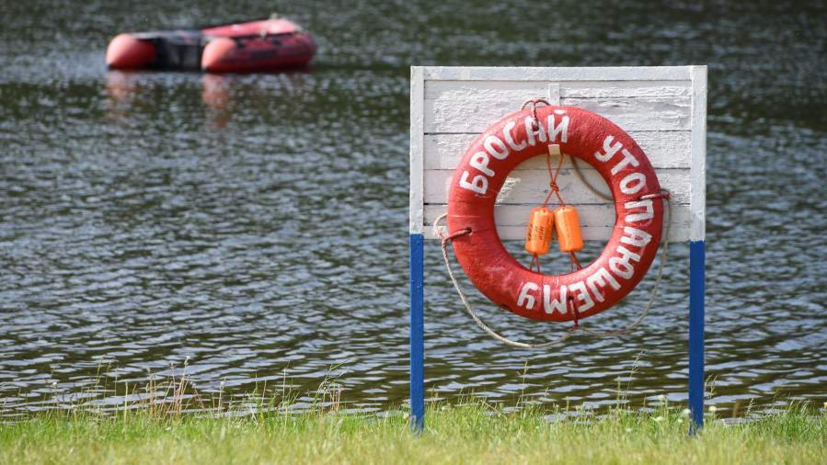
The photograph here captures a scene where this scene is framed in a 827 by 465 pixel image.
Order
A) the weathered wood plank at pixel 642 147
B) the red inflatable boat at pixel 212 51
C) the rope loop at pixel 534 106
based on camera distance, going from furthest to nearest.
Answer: the red inflatable boat at pixel 212 51, the weathered wood plank at pixel 642 147, the rope loop at pixel 534 106

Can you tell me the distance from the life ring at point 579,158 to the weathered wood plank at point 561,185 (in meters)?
0.06

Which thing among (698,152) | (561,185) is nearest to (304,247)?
(561,185)

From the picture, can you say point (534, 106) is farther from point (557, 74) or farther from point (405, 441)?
point (405, 441)

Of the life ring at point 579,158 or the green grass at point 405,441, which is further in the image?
the life ring at point 579,158

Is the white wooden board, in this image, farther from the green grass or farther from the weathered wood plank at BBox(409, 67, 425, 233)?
the green grass

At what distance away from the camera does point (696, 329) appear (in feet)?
17.8

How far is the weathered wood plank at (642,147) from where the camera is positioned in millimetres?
5344

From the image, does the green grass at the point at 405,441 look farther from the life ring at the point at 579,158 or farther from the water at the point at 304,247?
the water at the point at 304,247

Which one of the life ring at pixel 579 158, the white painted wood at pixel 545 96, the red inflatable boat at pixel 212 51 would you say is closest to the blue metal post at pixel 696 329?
the life ring at pixel 579 158

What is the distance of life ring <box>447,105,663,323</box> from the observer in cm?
525

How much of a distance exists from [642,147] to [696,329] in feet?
2.56

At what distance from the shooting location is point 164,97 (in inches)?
867

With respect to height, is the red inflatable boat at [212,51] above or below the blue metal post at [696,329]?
above

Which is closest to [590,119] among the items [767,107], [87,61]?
[767,107]
